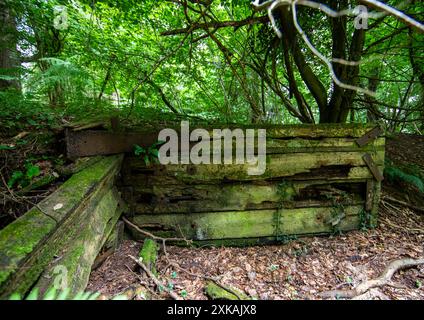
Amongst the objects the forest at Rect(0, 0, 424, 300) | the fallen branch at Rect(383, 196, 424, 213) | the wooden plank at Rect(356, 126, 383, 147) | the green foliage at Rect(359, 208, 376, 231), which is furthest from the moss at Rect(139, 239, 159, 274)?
the fallen branch at Rect(383, 196, 424, 213)

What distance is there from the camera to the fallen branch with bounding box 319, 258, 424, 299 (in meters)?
2.07

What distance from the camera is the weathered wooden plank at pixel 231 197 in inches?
113

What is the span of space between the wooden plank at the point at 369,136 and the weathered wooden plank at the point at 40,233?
2996mm

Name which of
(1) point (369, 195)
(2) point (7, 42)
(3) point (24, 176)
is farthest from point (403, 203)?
(2) point (7, 42)

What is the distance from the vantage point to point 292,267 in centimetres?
248

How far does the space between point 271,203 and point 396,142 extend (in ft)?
13.1

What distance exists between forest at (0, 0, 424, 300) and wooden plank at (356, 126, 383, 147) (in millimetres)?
13

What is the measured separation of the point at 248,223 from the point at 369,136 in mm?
1857

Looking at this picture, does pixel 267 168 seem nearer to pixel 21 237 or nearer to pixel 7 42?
pixel 21 237

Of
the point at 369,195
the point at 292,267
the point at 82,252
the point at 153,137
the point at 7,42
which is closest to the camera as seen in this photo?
the point at 82,252

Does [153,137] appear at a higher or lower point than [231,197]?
higher

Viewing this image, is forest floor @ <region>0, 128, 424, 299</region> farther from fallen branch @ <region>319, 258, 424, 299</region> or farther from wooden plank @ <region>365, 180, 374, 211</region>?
wooden plank @ <region>365, 180, 374, 211</region>
